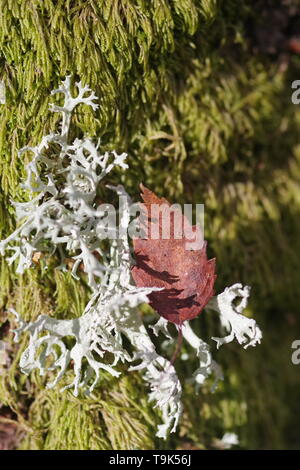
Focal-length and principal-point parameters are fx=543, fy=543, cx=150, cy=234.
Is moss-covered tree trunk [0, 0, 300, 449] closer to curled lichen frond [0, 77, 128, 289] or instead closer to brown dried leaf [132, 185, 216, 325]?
curled lichen frond [0, 77, 128, 289]

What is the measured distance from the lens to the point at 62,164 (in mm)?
951

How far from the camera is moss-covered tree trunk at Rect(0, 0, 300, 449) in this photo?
924mm

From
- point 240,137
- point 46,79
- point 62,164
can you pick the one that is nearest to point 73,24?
point 46,79

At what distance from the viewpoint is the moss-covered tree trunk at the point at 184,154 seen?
92cm

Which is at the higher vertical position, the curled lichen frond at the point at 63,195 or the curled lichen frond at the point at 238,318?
the curled lichen frond at the point at 63,195

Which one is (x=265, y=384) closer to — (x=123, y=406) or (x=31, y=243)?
(x=123, y=406)

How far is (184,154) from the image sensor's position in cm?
111

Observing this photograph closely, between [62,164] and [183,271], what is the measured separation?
28cm

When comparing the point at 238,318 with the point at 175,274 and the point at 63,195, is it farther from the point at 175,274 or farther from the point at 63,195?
the point at 63,195

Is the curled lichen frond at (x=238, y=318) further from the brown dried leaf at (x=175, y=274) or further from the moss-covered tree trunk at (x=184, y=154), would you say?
the moss-covered tree trunk at (x=184, y=154)

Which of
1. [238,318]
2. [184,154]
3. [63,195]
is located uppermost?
[184,154]

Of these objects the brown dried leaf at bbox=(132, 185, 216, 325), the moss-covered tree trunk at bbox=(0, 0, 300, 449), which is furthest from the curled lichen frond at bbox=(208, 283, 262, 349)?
the moss-covered tree trunk at bbox=(0, 0, 300, 449)

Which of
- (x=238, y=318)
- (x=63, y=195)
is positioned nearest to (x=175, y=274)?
(x=238, y=318)

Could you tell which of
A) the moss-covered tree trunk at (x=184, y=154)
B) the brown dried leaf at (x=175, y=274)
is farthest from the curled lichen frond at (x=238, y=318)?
the moss-covered tree trunk at (x=184, y=154)
